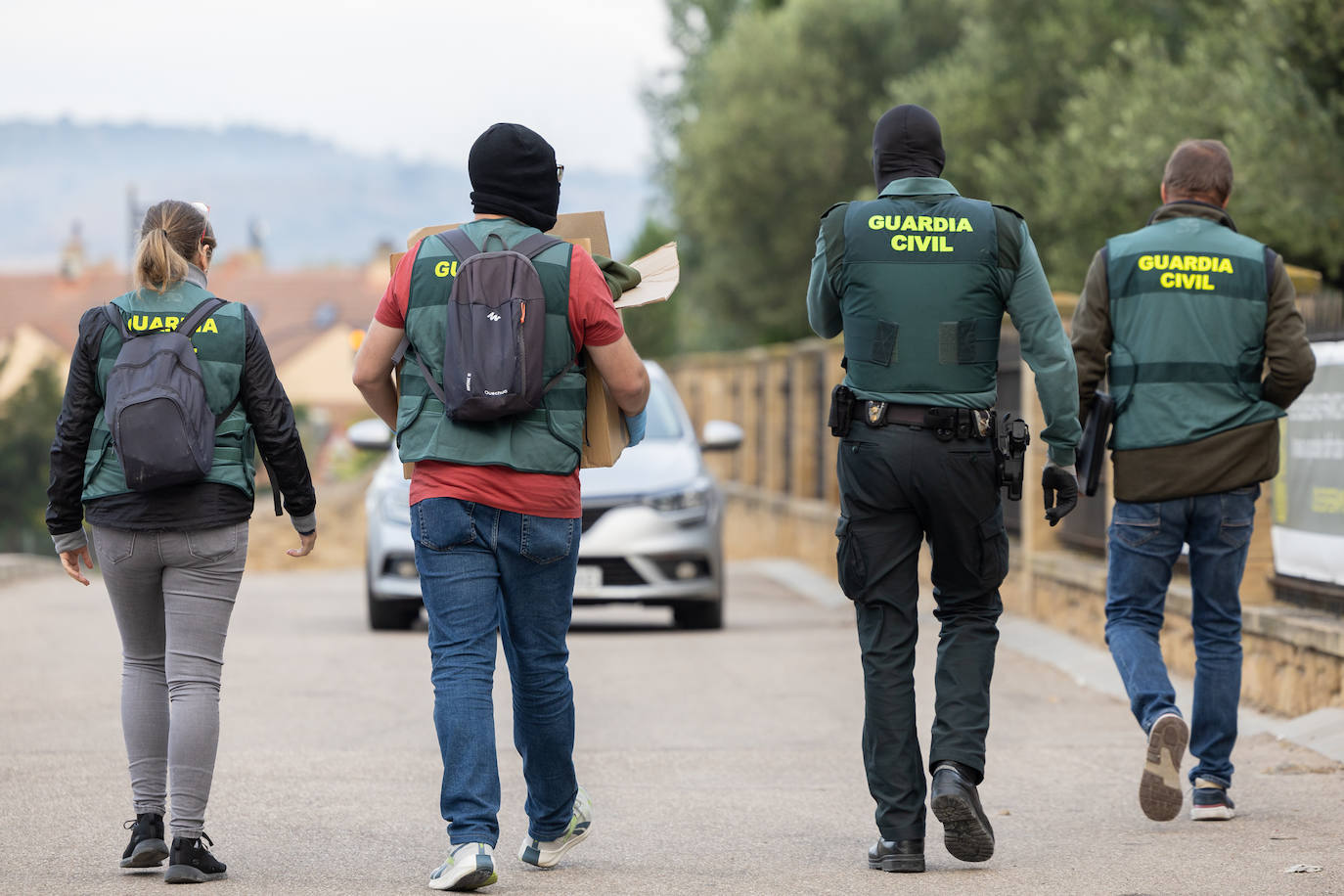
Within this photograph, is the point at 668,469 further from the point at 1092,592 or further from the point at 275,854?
the point at 275,854

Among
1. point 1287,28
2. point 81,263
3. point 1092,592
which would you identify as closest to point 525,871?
point 1092,592

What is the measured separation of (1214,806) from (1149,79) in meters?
16.3

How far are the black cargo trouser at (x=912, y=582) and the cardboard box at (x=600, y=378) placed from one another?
60 centimetres

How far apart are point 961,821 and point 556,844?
103cm

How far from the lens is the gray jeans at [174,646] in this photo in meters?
5.03

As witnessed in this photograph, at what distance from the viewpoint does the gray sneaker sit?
215 inches

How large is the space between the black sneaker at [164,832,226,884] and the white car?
6.53 metres

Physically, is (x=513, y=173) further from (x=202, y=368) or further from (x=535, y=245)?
(x=202, y=368)

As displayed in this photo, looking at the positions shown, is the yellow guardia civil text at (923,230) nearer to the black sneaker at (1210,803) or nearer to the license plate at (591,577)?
the black sneaker at (1210,803)

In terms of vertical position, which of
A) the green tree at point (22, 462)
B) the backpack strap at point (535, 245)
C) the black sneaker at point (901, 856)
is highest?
the backpack strap at point (535, 245)

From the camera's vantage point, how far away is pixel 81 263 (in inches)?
4980

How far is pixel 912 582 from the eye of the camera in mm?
5273

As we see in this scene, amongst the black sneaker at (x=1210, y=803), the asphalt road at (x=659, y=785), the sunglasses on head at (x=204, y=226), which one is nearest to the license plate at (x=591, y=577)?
the asphalt road at (x=659, y=785)

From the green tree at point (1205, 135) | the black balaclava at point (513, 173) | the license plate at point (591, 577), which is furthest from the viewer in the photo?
the green tree at point (1205, 135)
